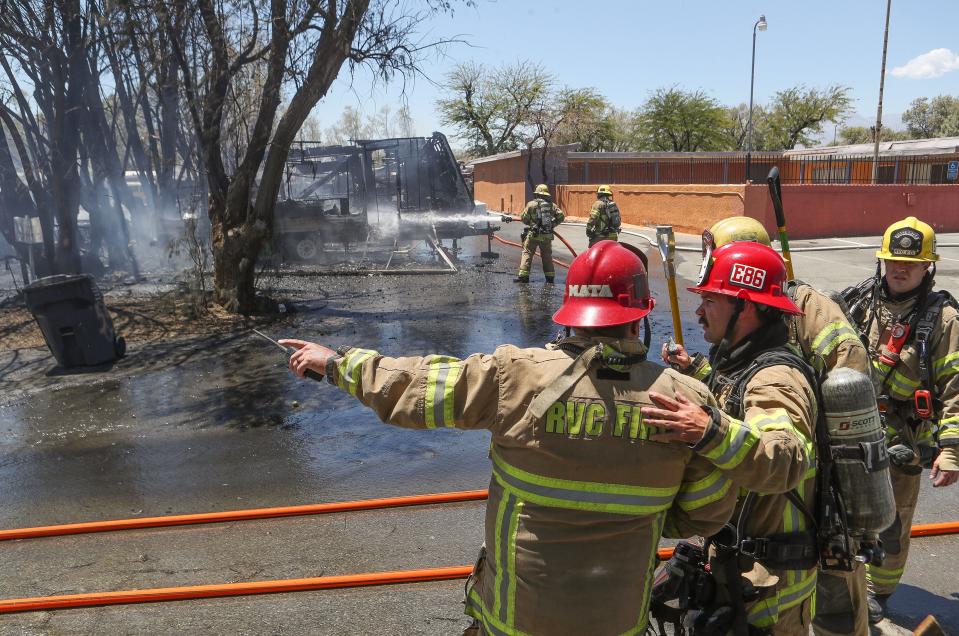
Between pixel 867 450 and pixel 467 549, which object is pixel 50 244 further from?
pixel 867 450

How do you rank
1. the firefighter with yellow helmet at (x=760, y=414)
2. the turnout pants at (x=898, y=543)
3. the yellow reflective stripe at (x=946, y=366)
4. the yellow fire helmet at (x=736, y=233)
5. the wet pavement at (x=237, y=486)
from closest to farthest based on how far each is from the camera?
the firefighter with yellow helmet at (x=760, y=414) → the yellow fire helmet at (x=736, y=233) → the yellow reflective stripe at (x=946, y=366) → the turnout pants at (x=898, y=543) → the wet pavement at (x=237, y=486)

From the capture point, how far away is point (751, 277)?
233 centimetres

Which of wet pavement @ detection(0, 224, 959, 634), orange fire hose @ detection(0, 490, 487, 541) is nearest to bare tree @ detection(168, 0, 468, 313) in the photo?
wet pavement @ detection(0, 224, 959, 634)

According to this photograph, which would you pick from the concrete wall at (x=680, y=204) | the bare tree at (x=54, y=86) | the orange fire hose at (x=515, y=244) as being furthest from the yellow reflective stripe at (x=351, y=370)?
the concrete wall at (x=680, y=204)

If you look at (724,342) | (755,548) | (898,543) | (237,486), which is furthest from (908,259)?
(237,486)

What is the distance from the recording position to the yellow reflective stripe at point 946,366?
3.20 m

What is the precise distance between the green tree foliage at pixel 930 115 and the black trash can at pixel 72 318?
7933 centimetres

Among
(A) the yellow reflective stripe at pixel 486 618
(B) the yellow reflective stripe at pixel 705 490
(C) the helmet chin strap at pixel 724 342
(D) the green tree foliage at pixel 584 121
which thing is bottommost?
(A) the yellow reflective stripe at pixel 486 618

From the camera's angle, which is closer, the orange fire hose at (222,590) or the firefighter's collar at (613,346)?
the firefighter's collar at (613,346)

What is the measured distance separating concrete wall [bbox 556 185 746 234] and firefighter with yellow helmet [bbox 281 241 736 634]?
18.9 meters

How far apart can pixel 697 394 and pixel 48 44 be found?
12.5 m

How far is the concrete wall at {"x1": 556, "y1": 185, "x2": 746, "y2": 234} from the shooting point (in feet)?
66.4

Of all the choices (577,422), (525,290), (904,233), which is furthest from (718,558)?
(525,290)

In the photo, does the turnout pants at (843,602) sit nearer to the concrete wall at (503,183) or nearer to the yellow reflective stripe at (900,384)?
the yellow reflective stripe at (900,384)
